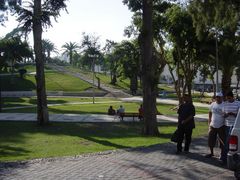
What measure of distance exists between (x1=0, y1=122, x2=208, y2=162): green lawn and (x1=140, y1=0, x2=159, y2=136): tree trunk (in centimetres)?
67

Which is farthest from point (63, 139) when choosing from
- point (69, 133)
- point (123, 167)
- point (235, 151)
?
point (235, 151)

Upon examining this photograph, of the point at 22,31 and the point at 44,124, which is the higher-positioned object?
the point at 22,31

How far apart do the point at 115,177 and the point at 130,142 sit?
7174mm

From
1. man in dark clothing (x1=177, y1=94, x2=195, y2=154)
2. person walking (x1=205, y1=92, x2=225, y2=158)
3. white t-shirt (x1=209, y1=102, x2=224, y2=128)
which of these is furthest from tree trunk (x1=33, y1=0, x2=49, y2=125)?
white t-shirt (x1=209, y1=102, x2=224, y2=128)

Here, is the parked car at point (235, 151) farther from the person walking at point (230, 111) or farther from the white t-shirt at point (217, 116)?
the white t-shirt at point (217, 116)

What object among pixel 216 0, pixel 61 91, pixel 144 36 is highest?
pixel 216 0

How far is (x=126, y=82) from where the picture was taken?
320ft

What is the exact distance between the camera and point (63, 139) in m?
18.6

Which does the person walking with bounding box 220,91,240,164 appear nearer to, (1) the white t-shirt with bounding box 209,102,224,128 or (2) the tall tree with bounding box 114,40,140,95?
(1) the white t-shirt with bounding box 209,102,224,128

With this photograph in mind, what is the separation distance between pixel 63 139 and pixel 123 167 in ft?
27.0

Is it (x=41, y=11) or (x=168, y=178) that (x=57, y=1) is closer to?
(x=41, y=11)

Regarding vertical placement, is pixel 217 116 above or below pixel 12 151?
above

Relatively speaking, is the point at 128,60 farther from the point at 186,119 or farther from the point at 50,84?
the point at 186,119

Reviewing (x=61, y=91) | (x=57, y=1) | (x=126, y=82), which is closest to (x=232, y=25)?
(x=57, y=1)
